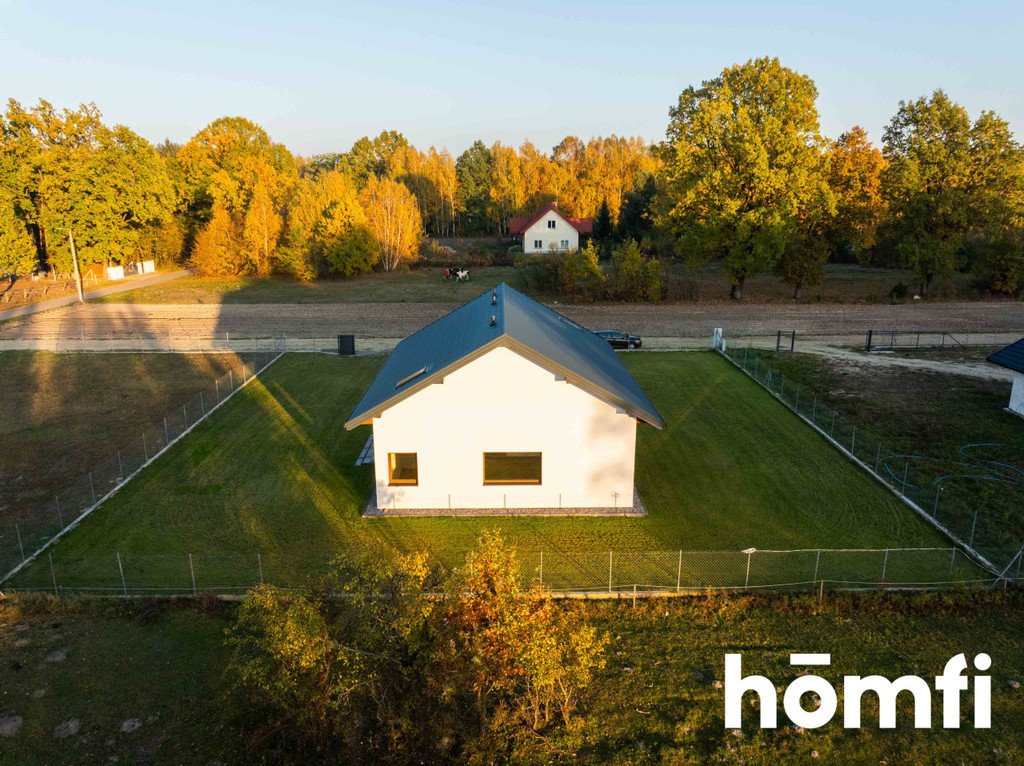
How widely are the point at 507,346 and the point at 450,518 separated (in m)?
5.15

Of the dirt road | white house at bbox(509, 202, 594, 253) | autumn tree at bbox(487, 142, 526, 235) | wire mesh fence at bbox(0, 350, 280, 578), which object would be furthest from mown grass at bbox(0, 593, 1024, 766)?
autumn tree at bbox(487, 142, 526, 235)

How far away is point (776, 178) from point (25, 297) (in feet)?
206

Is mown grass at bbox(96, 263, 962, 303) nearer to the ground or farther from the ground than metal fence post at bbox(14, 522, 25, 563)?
farther from the ground

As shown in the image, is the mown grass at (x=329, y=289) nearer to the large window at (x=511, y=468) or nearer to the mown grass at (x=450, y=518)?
the mown grass at (x=450, y=518)

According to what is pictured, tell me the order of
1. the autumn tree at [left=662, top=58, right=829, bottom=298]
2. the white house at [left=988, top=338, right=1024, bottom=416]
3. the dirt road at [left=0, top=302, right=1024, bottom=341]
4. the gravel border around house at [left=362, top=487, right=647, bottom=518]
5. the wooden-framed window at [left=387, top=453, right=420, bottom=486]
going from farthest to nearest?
the autumn tree at [left=662, top=58, right=829, bottom=298], the dirt road at [left=0, top=302, right=1024, bottom=341], the white house at [left=988, top=338, right=1024, bottom=416], the wooden-framed window at [left=387, top=453, right=420, bottom=486], the gravel border around house at [left=362, top=487, right=647, bottom=518]

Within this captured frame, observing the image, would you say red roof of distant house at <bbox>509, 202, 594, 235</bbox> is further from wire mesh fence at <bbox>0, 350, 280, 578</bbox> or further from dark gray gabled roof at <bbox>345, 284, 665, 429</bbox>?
dark gray gabled roof at <bbox>345, 284, 665, 429</bbox>

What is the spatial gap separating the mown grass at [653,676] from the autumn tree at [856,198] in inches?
1720

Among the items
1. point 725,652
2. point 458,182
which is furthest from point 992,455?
point 458,182

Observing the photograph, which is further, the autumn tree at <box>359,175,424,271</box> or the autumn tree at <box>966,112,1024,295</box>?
the autumn tree at <box>359,175,424,271</box>

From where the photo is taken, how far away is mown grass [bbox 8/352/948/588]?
1655cm

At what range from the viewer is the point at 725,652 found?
13.1 m

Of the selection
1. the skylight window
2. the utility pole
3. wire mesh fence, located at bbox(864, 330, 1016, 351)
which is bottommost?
wire mesh fence, located at bbox(864, 330, 1016, 351)

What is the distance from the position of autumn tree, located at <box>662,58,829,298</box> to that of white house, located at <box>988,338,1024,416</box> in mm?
22843

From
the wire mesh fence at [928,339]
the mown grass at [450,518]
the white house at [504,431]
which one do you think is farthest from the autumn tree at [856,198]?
the white house at [504,431]
